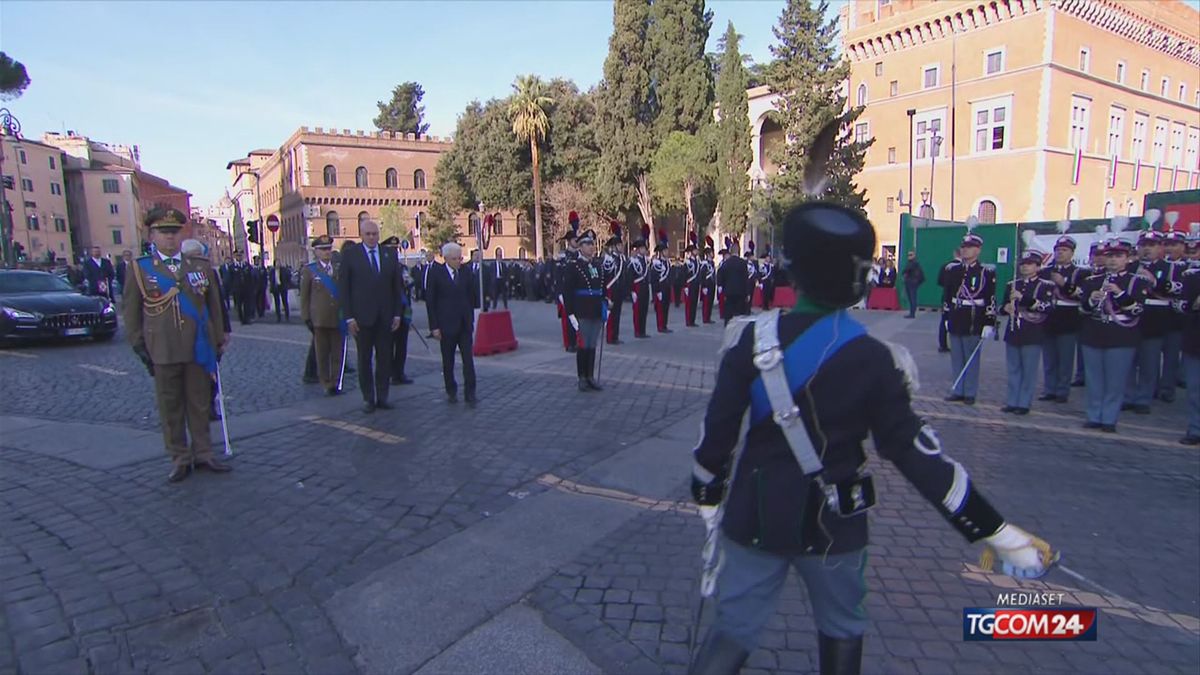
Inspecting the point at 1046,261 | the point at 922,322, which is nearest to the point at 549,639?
the point at 1046,261

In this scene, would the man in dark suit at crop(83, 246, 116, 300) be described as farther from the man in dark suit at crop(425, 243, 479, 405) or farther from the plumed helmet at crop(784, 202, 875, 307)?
the plumed helmet at crop(784, 202, 875, 307)

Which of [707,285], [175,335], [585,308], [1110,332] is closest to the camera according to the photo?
[175,335]

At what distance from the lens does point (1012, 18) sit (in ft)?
128

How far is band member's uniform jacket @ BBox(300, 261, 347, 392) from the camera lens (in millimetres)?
8812

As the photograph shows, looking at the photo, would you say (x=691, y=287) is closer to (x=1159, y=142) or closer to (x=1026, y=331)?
(x=1026, y=331)

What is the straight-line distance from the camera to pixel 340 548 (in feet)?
13.6

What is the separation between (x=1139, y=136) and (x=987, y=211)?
15.2 m

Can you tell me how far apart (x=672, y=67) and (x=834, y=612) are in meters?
41.4

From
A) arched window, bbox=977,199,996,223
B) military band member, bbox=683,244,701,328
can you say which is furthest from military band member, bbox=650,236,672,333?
arched window, bbox=977,199,996,223

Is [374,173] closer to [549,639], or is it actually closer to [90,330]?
[90,330]

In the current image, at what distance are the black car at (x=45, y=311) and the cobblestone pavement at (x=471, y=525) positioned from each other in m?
6.42

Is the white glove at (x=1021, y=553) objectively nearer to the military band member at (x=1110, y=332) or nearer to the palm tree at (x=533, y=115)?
the military band member at (x=1110, y=332)

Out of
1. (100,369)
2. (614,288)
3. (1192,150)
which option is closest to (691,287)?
(614,288)

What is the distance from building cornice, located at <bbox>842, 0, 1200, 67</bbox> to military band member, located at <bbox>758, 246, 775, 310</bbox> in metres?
28.9
